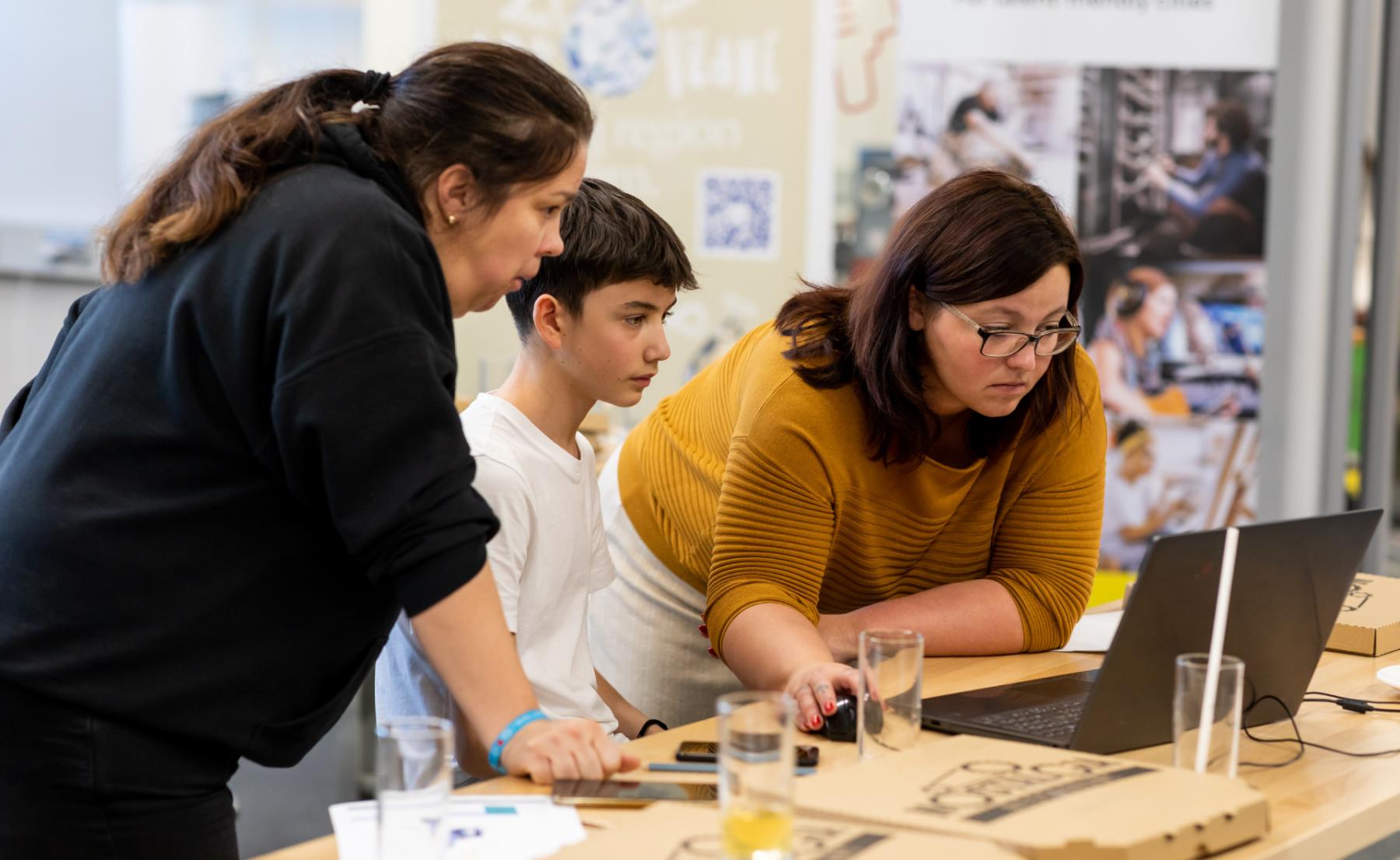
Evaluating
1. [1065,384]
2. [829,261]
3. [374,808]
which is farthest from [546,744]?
[829,261]

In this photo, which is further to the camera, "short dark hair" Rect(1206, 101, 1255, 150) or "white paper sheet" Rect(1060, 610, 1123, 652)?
"short dark hair" Rect(1206, 101, 1255, 150)

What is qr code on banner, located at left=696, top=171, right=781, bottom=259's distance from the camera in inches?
137

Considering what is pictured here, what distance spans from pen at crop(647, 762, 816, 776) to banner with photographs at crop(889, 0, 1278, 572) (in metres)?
2.32

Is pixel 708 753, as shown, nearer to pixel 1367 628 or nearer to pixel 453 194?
pixel 453 194

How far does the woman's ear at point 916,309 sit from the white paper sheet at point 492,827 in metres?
0.80

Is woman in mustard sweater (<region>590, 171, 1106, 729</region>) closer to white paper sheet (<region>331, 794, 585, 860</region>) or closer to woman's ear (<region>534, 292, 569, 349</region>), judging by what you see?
woman's ear (<region>534, 292, 569, 349</region>)

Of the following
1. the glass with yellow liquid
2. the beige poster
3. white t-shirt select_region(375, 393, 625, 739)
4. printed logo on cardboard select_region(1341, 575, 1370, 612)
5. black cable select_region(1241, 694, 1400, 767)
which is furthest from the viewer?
the beige poster

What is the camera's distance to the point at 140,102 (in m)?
4.91

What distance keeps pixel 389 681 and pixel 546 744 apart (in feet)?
1.56

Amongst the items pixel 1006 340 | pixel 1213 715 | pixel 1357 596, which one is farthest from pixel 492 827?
pixel 1357 596

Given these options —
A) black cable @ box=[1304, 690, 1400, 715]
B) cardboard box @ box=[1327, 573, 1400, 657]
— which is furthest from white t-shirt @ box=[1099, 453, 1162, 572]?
black cable @ box=[1304, 690, 1400, 715]

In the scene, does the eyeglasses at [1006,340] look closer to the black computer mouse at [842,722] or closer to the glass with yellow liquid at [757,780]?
the black computer mouse at [842,722]

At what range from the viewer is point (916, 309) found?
5.83ft

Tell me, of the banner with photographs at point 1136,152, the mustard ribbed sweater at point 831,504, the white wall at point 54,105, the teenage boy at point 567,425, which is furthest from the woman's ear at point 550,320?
the white wall at point 54,105
